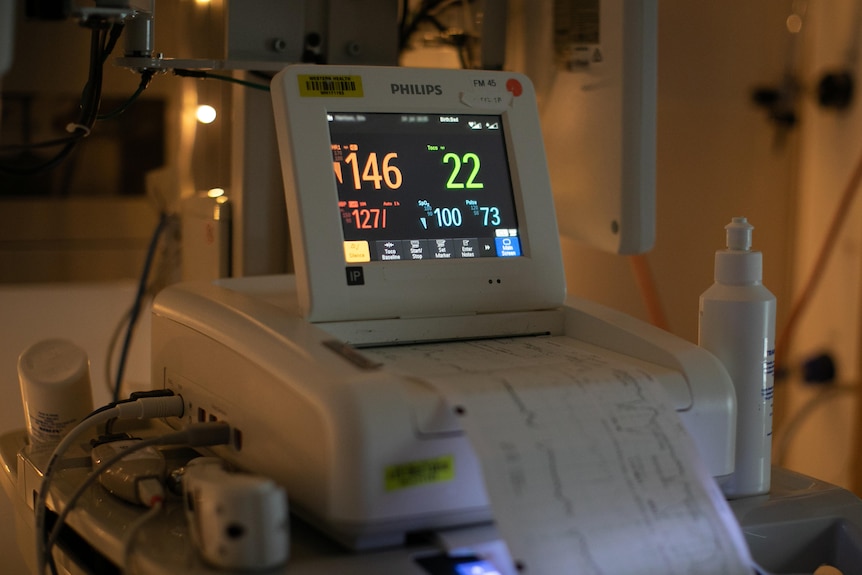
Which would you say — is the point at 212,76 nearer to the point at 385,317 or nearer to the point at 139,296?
the point at 385,317

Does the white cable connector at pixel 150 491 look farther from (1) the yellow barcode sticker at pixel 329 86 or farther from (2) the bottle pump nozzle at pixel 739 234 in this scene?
(2) the bottle pump nozzle at pixel 739 234

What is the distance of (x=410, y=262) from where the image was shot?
96 centimetres

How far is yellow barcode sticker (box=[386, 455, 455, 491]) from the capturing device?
73cm

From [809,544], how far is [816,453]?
105 cm

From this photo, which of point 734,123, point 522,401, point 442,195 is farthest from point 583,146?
point 734,123

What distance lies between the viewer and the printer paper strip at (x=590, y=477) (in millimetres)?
715

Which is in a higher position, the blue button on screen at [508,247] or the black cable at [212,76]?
the black cable at [212,76]

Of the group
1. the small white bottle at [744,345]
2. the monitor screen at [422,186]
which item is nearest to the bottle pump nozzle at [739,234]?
the small white bottle at [744,345]

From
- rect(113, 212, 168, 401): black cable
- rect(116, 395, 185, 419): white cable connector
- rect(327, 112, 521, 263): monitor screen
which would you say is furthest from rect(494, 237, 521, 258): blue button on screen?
rect(113, 212, 168, 401): black cable

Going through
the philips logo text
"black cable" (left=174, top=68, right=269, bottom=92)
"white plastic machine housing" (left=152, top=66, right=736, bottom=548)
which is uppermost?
"black cable" (left=174, top=68, right=269, bottom=92)

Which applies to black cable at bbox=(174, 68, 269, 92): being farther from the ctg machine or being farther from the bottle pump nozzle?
the bottle pump nozzle

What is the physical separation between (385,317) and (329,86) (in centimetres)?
22

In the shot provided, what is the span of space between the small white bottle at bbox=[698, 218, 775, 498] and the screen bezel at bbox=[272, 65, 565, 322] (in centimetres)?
16

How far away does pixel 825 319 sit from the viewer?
6.08 ft
